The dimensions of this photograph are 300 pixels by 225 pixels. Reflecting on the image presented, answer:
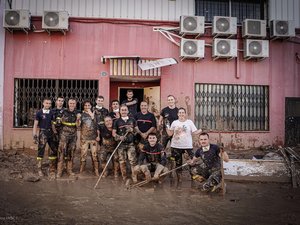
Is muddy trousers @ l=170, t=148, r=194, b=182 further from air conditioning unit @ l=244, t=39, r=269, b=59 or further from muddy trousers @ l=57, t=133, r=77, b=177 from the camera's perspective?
air conditioning unit @ l=244, t=39, r=269, b=59

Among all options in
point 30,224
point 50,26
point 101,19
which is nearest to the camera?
point 30,224

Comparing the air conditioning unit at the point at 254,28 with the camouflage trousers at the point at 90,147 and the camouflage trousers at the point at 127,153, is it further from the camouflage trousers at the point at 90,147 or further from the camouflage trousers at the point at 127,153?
the camouflage trousers at the point at 90,147

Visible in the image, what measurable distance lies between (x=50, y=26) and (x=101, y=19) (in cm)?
156

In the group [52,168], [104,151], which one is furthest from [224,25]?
[52,168]

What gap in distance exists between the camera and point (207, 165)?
17.7ft

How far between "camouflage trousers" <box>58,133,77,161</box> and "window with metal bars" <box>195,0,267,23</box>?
612cm

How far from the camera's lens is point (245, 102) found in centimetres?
955

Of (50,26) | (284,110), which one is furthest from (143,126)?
(284,110)

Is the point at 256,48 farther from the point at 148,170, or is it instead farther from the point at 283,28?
the point at 148,170

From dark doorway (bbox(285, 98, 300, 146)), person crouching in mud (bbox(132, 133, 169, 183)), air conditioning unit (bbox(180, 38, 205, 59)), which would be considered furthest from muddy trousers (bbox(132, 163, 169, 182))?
dark doorway (bbox(285, 98, 300, 146))

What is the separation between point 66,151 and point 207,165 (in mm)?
3050

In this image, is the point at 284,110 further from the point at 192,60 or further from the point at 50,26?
the point at 50,26

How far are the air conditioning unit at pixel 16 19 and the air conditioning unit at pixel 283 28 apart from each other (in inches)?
301

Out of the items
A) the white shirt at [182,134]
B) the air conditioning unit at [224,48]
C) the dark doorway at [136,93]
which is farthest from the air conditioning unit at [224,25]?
the white shirt at [182,134]
